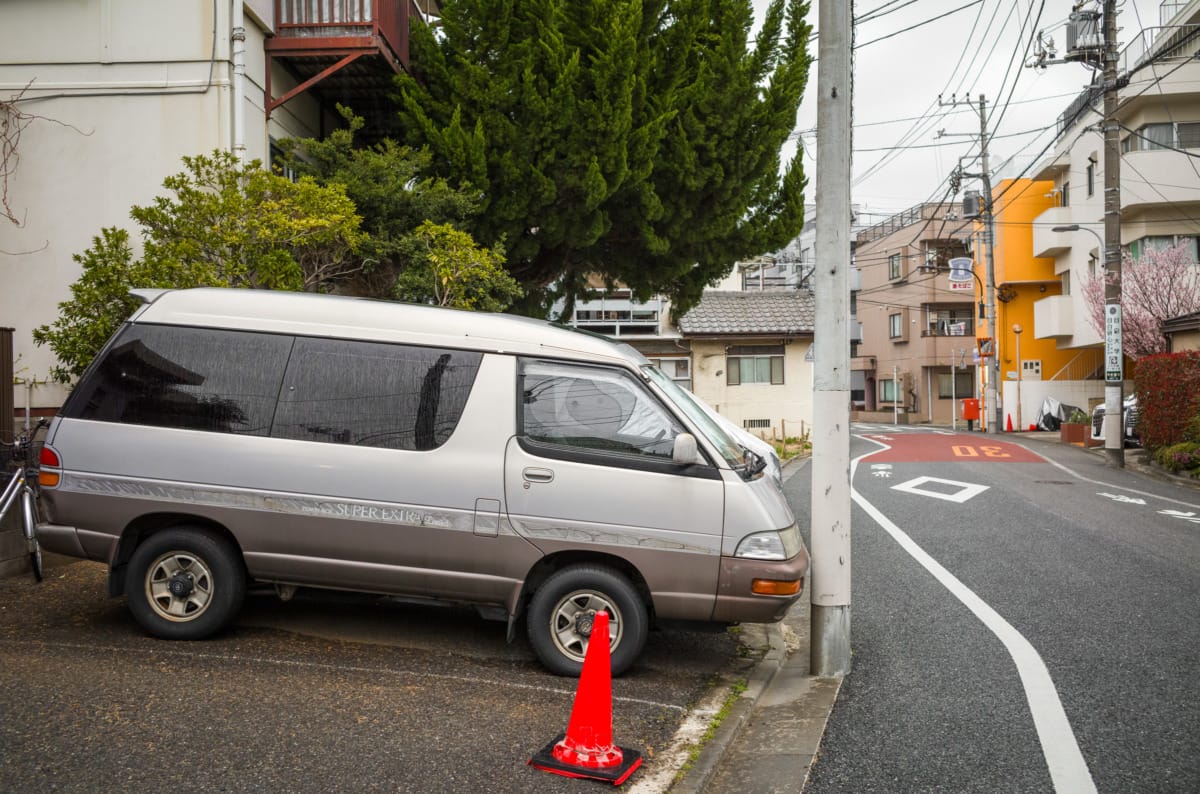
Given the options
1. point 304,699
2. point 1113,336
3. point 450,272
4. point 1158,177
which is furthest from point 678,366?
point 304,699

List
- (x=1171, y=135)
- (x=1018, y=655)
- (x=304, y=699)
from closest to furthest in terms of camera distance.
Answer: (x=304, y=699), (x=1018, y=655), (x=1171, y=135)

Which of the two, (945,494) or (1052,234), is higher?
(1052,234)

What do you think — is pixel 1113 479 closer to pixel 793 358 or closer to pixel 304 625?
pixel 793 358

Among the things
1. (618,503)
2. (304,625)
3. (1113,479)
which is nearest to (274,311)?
(304,625)

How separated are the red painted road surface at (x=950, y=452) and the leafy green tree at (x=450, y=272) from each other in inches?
535

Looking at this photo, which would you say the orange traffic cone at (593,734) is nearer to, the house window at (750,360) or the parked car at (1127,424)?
the parked car at (1127,424)

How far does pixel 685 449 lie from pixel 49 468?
4.02m

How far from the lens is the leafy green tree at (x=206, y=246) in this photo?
28.0 ft

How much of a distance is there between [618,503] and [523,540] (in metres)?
0.60

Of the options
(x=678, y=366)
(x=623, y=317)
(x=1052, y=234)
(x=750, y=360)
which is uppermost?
(x=1052, y=234)

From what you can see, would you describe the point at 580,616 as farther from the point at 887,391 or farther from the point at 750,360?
the point at 887,391

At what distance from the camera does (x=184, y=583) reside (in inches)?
228

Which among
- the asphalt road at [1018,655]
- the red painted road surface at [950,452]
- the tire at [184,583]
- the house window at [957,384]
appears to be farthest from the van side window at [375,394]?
the house window at [957,384]

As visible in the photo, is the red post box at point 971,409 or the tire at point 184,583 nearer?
the tire at point 184,583
